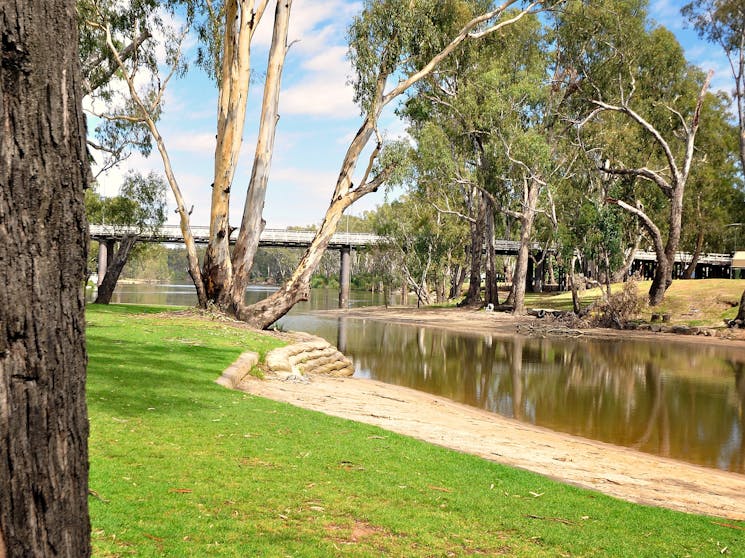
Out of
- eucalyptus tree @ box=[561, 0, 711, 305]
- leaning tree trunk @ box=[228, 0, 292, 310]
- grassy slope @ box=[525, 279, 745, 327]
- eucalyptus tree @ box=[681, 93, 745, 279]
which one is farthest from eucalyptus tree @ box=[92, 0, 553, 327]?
eucalyptus tree @ box=[681, 93, 745, 279]

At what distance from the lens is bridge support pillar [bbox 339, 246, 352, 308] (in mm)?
46719

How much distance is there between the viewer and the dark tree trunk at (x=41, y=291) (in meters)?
2.09

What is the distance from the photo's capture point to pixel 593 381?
54.9 ft

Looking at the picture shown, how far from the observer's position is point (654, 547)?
459cm

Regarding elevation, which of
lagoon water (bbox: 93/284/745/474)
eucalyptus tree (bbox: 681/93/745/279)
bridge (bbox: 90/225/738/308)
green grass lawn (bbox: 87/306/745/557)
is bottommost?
lagoon water (bbox: 93/284/745/474)

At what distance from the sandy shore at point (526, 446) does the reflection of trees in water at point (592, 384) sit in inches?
48.7

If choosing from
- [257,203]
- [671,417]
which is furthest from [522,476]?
[257,203]

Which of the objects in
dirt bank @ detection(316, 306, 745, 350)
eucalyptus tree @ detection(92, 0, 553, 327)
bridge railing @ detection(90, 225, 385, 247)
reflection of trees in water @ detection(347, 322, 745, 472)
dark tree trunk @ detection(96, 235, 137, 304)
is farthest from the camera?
bridge railing @ detection(90, 225, 385, 247)

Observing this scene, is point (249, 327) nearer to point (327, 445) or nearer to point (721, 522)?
point (327, 445)

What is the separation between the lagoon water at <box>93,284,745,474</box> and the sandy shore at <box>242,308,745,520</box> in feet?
4.20

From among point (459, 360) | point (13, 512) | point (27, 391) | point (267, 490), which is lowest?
point (459, 360)

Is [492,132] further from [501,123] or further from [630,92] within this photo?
[630,92]

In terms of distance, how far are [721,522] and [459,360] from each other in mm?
15045

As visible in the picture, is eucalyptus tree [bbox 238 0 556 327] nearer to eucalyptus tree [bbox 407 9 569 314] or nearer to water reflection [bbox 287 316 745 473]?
→ water reflection [bbox 287 316 745 473]
